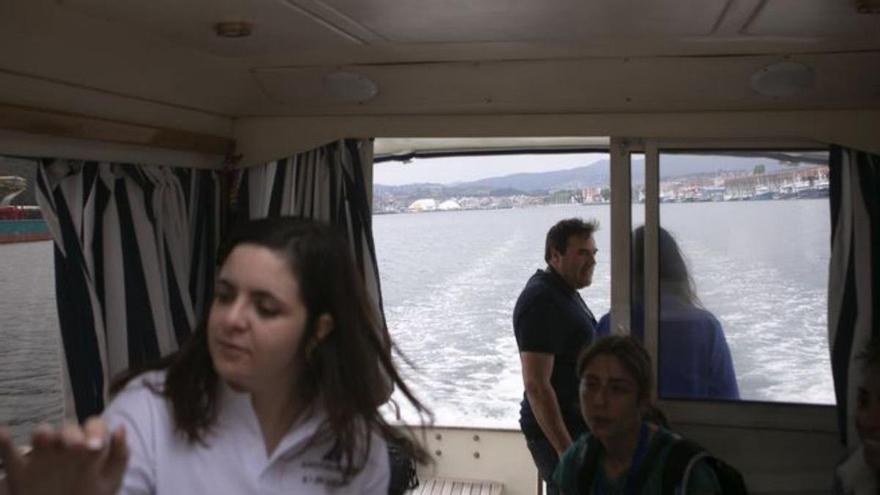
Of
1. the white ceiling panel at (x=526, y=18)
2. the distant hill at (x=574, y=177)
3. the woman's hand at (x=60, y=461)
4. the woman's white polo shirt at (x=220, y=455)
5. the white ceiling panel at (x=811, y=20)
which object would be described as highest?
the white ceiling panel at (x=526, y=18)

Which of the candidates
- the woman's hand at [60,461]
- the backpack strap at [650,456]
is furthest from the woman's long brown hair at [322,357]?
the backpack strap at [650,456]

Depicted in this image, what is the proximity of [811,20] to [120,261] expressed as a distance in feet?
6.31

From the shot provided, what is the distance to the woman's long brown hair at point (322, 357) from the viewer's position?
4.74ft

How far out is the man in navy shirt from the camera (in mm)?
3268

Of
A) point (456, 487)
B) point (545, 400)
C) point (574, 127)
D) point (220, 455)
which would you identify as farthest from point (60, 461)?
point (456, 487)

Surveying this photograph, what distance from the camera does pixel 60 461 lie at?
0.94 metres

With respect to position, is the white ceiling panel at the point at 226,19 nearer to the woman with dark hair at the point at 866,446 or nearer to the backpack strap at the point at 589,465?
the backpack strap at the point at 589,465

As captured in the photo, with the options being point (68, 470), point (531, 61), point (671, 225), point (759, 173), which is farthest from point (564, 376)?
point (68, 470)

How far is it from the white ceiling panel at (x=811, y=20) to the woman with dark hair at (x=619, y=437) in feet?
3.17

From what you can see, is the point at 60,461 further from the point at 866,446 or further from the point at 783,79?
the point at 783,79

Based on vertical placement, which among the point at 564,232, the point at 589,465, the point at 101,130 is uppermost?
the point at 101,130

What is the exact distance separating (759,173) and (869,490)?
108cm

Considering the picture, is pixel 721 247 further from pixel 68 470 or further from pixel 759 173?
pixel 68 470

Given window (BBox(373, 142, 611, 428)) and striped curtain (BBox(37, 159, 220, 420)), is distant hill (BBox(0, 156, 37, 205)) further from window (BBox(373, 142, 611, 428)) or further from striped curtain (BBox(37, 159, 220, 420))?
window (BBox(373, 142, 611, 428))
